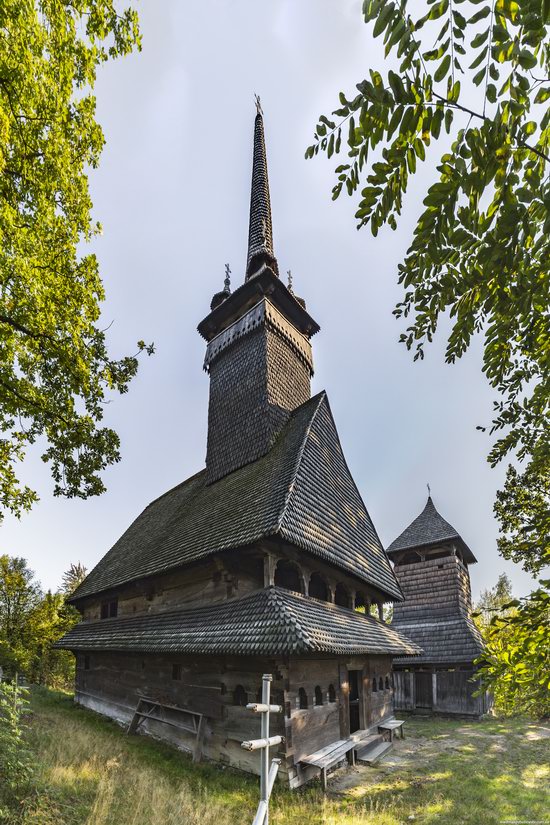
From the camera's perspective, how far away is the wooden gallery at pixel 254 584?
26.5ft

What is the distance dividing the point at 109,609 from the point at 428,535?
1425cm

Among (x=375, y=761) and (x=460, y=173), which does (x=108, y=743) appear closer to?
(x=375, y=761)

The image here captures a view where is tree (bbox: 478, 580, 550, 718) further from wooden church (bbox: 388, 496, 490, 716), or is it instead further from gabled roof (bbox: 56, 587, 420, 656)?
wooden church (bbox: 388, 496, 490, 716)

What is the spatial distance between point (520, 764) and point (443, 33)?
13623 mm

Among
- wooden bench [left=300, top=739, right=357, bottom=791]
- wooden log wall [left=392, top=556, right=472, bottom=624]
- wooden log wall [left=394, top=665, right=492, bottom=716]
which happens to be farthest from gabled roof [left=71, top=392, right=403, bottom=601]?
wooden log wall [left=392, top=556, right=472, bottom=624]

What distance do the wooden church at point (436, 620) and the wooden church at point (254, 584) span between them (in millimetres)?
4800

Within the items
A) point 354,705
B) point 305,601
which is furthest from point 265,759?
point 354,705

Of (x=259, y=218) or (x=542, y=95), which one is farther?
(x=259, y=218)

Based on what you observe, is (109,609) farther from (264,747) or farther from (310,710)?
(264,747)

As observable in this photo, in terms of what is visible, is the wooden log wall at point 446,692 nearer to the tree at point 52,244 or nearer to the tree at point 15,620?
the tree at point 52,244

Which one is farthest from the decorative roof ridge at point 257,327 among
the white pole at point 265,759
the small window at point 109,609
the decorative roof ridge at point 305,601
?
the white pole at point 265,759

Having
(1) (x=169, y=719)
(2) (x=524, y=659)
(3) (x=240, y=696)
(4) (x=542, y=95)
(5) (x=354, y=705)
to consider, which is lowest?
(5) (x=354, y=705)

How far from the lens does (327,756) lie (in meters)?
7.86

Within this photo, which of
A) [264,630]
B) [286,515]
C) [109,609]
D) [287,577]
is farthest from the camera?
[109,609]
